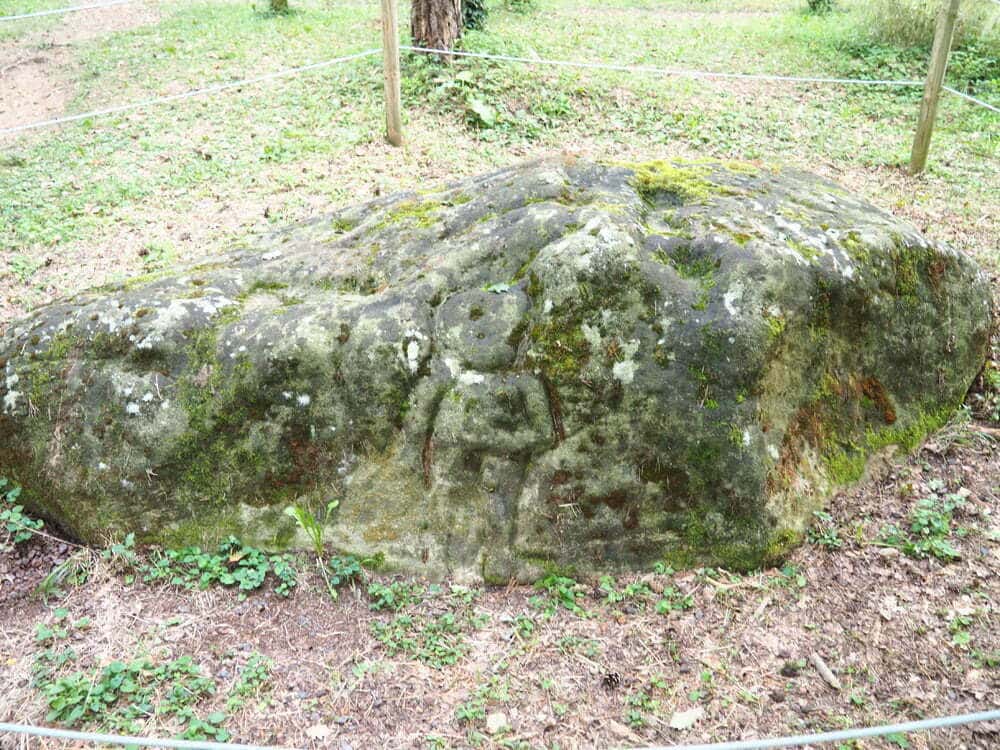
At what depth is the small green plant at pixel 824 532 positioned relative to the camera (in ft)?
11.7

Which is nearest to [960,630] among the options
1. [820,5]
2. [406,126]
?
[406,126]

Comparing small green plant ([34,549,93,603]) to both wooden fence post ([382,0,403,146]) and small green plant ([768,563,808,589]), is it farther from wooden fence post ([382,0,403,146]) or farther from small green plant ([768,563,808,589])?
wooden fence post ([382,0,403,146])

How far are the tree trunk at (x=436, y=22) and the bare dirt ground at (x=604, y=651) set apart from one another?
7361 mm

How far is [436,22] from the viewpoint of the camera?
895 centimetres

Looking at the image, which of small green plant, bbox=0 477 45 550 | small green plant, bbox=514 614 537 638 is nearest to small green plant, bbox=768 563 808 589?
small green plant, bbox=514 614 537 638

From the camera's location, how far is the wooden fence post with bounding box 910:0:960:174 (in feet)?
21.7

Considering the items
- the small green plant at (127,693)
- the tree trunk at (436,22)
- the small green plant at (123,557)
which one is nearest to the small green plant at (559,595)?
the small green plant at (127,693)

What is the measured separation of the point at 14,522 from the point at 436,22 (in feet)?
24.3

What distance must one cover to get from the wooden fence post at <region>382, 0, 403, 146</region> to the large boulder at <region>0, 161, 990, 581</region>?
13.9 feet

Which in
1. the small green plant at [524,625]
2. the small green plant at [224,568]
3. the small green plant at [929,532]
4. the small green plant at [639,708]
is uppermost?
the small green plant at [929,532]

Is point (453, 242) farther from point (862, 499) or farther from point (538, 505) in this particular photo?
point (862, 499)

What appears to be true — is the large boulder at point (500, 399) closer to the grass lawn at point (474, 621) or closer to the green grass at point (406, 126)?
the grass lawn at point (474, 621)

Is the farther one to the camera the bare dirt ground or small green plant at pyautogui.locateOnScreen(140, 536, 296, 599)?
small green plant at pyautogui.locateOnScreen(140, 536, 296, 599)

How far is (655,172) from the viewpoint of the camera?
448cm
